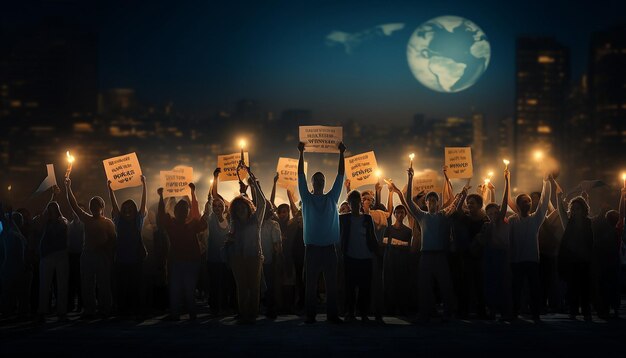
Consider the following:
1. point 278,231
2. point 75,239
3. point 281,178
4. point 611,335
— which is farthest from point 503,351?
point 281,178

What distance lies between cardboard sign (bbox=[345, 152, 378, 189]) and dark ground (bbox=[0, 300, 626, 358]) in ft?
15.7

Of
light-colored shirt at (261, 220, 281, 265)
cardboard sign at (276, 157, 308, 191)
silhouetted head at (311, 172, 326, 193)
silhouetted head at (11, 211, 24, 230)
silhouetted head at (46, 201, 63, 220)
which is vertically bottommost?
light-colored shirt at (261, 220, 281, 265)

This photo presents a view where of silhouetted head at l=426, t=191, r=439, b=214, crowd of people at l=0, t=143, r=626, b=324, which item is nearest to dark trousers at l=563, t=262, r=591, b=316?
crowd of people at l=0, t=143, r=626, b=324

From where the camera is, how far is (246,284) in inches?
564

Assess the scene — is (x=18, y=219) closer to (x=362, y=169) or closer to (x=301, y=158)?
(x=301, y=158)

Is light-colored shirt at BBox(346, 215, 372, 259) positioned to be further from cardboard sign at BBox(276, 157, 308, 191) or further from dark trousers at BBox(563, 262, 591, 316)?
cardboard sign at BBox(276, 157, 308, 191)

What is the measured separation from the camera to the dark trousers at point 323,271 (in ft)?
45.8

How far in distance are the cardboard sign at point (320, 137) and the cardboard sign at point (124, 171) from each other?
119 inches

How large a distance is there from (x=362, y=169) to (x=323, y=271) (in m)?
5.31

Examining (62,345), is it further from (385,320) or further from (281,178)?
(281,178)

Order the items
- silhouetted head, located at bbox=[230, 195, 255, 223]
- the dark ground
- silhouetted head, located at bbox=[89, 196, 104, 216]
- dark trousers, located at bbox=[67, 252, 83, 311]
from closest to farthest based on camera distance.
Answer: the dark ground < silhouetted head, located at bbox=[230, 195, 255, 223] < silhouetted head, located at bbox=[89, 196, 104, 216] < dark trousers, located at bbox=[67, 252, 83, 311]

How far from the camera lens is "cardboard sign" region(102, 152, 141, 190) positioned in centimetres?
1755

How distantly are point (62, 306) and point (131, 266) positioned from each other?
1.18m

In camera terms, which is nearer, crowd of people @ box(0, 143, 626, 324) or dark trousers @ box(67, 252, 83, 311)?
crowd of people @ box(0, 143, 626, 324)
